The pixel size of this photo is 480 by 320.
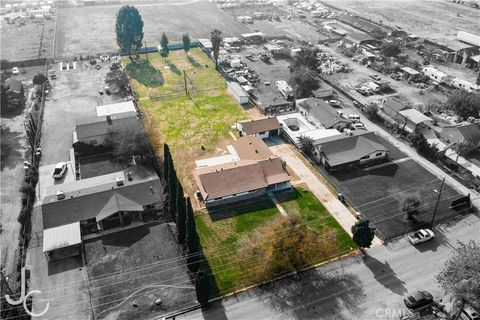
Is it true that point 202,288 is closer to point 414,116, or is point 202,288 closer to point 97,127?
point 97,127

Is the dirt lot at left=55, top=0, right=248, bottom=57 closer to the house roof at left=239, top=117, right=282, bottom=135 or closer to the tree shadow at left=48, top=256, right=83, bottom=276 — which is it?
the house roof at left=239, top=117, right=282, bottom=135

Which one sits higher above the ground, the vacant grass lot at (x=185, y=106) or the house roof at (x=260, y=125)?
the house roof at (x=260, y=125)

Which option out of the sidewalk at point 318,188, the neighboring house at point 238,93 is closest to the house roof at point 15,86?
the neighboring house at point 238,93

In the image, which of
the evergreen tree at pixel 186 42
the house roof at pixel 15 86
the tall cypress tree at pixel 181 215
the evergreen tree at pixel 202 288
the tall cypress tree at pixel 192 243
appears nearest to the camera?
the evergreen tree at pixel 202 288

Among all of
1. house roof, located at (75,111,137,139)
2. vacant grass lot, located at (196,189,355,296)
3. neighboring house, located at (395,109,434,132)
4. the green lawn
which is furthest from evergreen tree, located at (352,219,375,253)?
house roof, located at (75,111,137,139)

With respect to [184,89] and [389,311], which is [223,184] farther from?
[184,89]

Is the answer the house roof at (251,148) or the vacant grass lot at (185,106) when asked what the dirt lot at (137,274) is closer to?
the vacant grass lot at (185,106)
